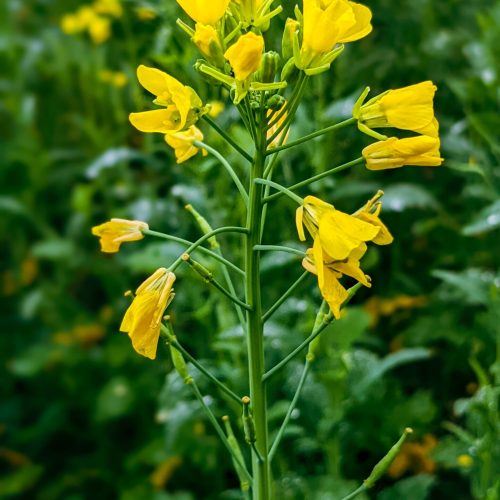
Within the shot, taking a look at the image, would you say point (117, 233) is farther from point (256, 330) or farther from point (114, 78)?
point (114, 78)

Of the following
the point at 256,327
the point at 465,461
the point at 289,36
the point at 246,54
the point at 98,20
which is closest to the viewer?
the point at 246,54

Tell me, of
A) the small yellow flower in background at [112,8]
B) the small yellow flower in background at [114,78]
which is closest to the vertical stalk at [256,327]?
the small yellow flower in background at [114,78]

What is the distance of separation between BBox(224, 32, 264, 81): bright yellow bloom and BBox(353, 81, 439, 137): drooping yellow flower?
0.16 metres

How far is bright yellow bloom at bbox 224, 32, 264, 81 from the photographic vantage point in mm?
861

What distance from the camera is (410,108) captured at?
0.93 m

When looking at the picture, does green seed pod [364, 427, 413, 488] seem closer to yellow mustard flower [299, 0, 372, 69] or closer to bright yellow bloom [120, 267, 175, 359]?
bright yellow bloom [120, 267, 175, 359]

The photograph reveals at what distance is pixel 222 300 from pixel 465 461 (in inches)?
23.0

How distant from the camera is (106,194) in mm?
2643

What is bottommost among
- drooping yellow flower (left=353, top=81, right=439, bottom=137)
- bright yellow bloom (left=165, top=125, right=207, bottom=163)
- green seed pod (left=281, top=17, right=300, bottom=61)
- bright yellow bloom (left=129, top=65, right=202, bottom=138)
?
bright yellow bloom (left=165, top=125, right=207, bottom=163)

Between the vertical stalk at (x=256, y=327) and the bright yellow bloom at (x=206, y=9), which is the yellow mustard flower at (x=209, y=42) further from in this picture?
the vertical stalk at (x=256, y=327)

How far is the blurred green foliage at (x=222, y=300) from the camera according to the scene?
5.51 feet

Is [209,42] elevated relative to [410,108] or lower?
elevated

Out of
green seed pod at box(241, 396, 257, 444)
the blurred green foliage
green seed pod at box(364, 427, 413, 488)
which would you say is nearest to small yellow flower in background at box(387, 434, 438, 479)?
the blurred green foliage

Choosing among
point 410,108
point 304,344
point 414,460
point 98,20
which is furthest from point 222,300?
point 98,20
